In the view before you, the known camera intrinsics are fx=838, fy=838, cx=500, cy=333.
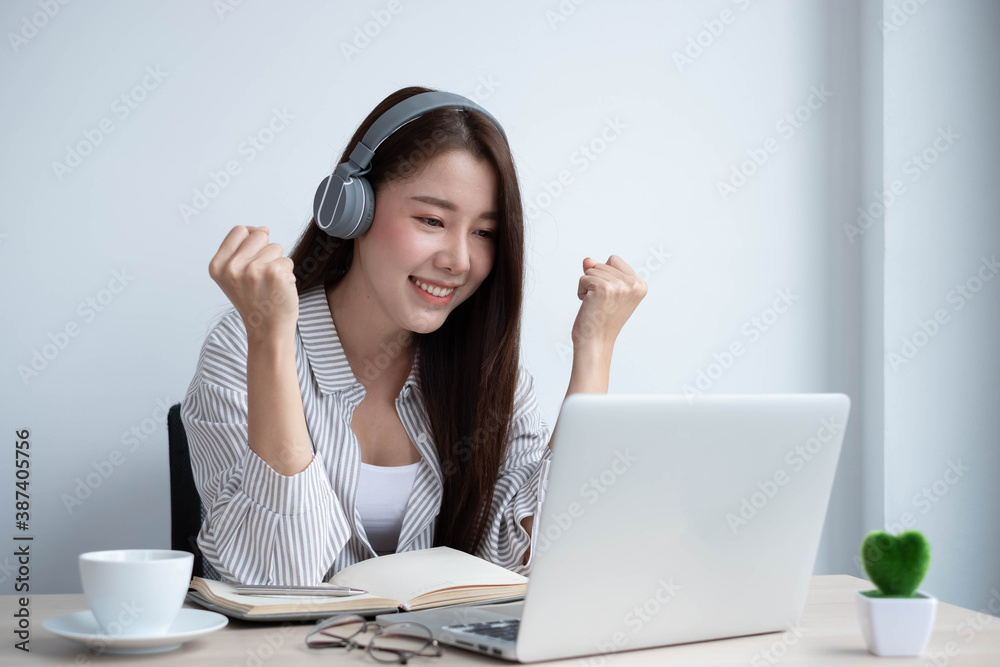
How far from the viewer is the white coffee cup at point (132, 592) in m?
0.67

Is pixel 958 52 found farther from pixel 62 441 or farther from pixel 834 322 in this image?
pixel 62 441

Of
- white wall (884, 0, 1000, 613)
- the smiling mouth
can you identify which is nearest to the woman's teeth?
the smiling mouth

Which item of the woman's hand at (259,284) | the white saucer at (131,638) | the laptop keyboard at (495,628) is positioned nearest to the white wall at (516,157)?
the woman's hand at (259,284)

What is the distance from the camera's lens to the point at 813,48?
1.98 meters

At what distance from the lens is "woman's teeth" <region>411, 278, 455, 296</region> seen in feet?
4.33

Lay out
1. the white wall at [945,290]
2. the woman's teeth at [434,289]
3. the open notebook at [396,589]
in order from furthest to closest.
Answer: the white wall at [945,290] → the woman's teeth at [434,289] → the open notebook at [396,589]

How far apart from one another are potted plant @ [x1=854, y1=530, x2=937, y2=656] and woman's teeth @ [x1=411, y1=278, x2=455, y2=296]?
785 mm

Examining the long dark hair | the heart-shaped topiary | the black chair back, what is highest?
the long dark hair

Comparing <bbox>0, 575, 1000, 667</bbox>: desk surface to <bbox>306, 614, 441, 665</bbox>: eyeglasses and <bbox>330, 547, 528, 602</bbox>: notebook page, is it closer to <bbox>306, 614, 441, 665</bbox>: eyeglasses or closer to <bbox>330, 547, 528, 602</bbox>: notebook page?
<bbox>306, 614, 441, 665</bbox>: eyeglasses

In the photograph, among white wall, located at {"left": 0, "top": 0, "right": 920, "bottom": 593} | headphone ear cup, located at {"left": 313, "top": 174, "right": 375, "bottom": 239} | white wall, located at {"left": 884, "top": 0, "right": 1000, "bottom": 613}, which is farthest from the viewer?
white wall, located at {"left": 884, "top": 0, "right": 1000, "bottom": 613}

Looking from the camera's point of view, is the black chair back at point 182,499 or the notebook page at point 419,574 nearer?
the notebook page at point 419,574

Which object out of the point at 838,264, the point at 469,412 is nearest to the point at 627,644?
the point at 469,412

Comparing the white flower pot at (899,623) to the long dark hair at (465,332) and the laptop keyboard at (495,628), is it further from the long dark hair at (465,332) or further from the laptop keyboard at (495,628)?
the long dark hair at (465,332)

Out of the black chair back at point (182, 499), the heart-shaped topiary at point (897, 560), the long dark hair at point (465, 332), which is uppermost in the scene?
the long dark hair at point (465, 332)
